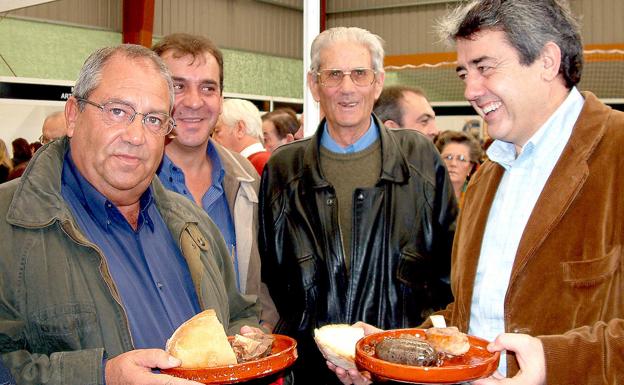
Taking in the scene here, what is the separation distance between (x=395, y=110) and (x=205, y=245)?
2.77 metres

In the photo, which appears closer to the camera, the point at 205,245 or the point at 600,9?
the point at 205,245

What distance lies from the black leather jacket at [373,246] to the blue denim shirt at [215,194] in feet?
0.68

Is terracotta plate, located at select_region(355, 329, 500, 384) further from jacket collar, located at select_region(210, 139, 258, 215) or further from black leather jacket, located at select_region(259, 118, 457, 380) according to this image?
jacket collar, located at select_region(210, 139, 258, 215)

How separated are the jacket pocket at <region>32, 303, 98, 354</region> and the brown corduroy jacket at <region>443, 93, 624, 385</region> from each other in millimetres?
1171

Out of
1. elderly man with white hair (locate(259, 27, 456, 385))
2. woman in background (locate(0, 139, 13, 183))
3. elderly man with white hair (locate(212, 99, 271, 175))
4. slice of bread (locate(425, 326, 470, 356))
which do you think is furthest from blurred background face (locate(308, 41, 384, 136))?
woman in background (locate(0, 139, 13, 183))

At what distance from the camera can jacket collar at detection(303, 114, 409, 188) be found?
280 cm

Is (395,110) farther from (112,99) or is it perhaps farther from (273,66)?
(273,66)

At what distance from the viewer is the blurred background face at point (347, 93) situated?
2.88 m

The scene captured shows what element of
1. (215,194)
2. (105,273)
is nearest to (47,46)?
(215,194)

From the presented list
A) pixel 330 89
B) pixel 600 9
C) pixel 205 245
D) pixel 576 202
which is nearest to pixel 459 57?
pixel 576 202

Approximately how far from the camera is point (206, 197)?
305 centimetres

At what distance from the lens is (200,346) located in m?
1.74

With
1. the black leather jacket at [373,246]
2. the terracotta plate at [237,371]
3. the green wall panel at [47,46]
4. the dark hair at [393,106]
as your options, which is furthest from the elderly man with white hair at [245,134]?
the green wall panel at [47,46]

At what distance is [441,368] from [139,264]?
3.32 feet
